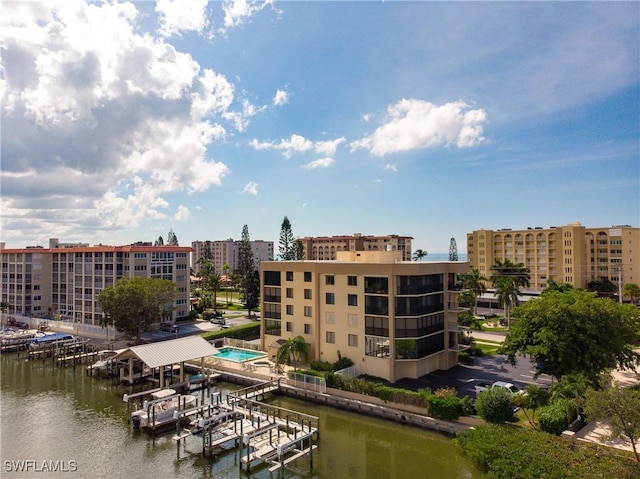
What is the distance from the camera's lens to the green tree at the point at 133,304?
43656 millimetres

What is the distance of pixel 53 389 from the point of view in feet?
113

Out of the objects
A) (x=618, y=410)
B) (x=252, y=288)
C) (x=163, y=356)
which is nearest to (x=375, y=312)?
(x=163, y=356)

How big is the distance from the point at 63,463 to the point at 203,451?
271 inches

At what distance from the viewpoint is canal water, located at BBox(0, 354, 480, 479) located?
2111 cm

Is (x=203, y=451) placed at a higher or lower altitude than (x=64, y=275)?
lower

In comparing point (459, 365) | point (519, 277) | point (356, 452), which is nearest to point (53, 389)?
point (356, 452)

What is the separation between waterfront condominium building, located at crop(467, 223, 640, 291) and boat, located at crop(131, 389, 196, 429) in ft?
182

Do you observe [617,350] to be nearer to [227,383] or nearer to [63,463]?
[227,383]

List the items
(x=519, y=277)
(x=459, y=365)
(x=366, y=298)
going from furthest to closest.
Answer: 1. (x=519, y=277)
2. (x=459, y=365)
3. (x=366, y=298)

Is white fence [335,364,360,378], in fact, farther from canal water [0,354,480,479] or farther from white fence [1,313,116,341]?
white fence [1,313,116,341]

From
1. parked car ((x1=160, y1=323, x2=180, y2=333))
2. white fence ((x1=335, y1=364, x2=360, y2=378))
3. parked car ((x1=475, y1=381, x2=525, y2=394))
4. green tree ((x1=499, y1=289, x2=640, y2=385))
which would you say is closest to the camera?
green tree ((x1=499, y1=289, x2=640, y2=385))

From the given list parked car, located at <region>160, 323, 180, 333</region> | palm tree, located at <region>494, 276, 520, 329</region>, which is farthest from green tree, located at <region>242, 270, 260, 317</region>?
palm tree, located at <region>494, 276, 520, 329</region>

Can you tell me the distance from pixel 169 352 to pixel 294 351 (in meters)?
9.76

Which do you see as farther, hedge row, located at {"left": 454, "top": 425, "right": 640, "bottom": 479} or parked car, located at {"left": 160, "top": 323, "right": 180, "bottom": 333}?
parked car, located at {"left": 160, "top": 323, "right": 180, "bottom": 333}
